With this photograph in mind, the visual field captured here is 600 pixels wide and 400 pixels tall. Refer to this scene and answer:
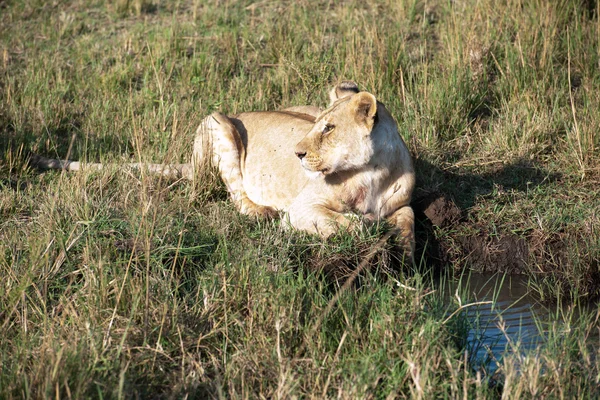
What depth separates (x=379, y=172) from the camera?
5.58m

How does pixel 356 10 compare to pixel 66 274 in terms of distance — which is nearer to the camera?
pixel 66 274

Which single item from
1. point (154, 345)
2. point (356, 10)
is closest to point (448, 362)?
point (154, 345)

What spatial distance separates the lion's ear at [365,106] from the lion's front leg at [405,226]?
700 millimetres

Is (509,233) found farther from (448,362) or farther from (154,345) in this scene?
(154,345)

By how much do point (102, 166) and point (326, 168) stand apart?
193 centimetres

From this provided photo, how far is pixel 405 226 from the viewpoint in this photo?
18.1ft

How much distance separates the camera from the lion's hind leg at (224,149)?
6.61 meters

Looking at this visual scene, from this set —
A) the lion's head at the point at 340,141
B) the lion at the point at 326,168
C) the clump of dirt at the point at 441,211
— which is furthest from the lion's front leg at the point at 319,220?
the clump of dirt at the point at 441,211

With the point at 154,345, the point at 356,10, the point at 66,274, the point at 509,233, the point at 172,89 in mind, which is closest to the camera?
the point at 154,345

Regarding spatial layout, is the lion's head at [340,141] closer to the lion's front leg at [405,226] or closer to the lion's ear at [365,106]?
the lion's ear at [365,106]

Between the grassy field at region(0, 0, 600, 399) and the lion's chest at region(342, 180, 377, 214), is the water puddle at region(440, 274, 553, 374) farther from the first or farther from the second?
the lion's chest at region(342, 180, 377, 214)

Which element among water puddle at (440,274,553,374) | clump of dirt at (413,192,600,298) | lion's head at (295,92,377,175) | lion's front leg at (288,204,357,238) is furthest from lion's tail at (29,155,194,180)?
water puddle at (440,274,553,374)

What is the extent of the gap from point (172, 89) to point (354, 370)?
5.03m

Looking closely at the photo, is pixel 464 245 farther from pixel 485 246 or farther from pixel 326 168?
pixel 326 168
